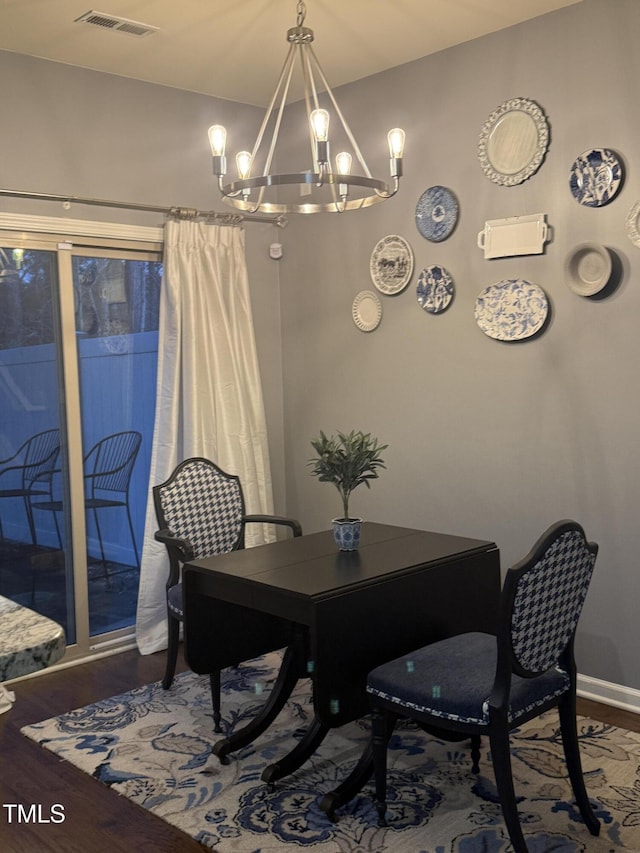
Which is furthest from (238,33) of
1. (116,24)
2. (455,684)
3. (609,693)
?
(609,693)

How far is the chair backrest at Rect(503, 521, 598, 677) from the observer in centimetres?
216

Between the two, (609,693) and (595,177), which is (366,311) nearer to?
(595,177)

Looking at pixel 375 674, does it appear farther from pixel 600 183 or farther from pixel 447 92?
pixel 447 92

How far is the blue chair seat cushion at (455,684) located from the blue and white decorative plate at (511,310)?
148 cm

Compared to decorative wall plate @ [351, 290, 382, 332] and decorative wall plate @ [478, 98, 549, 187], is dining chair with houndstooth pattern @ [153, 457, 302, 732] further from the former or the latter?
decorative wall plate @ [478, 98, 549, 187]

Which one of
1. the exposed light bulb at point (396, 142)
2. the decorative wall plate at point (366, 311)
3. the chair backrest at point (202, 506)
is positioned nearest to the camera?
the exposed light bulb at point (396, 142)

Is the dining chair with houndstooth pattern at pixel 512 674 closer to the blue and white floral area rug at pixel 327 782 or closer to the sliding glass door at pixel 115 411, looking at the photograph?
the blue and white floral area rug at pixel 327 782

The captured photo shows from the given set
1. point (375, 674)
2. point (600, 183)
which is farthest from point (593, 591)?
point (600, 183)

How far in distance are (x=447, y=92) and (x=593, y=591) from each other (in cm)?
226

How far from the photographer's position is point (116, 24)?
3.39 metres

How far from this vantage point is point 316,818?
8.51ft

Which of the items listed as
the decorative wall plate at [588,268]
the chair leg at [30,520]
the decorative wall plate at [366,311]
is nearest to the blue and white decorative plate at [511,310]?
the decorative wall plate at [588,268]

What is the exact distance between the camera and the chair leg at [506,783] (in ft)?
7.33

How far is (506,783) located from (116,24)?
3.06m
